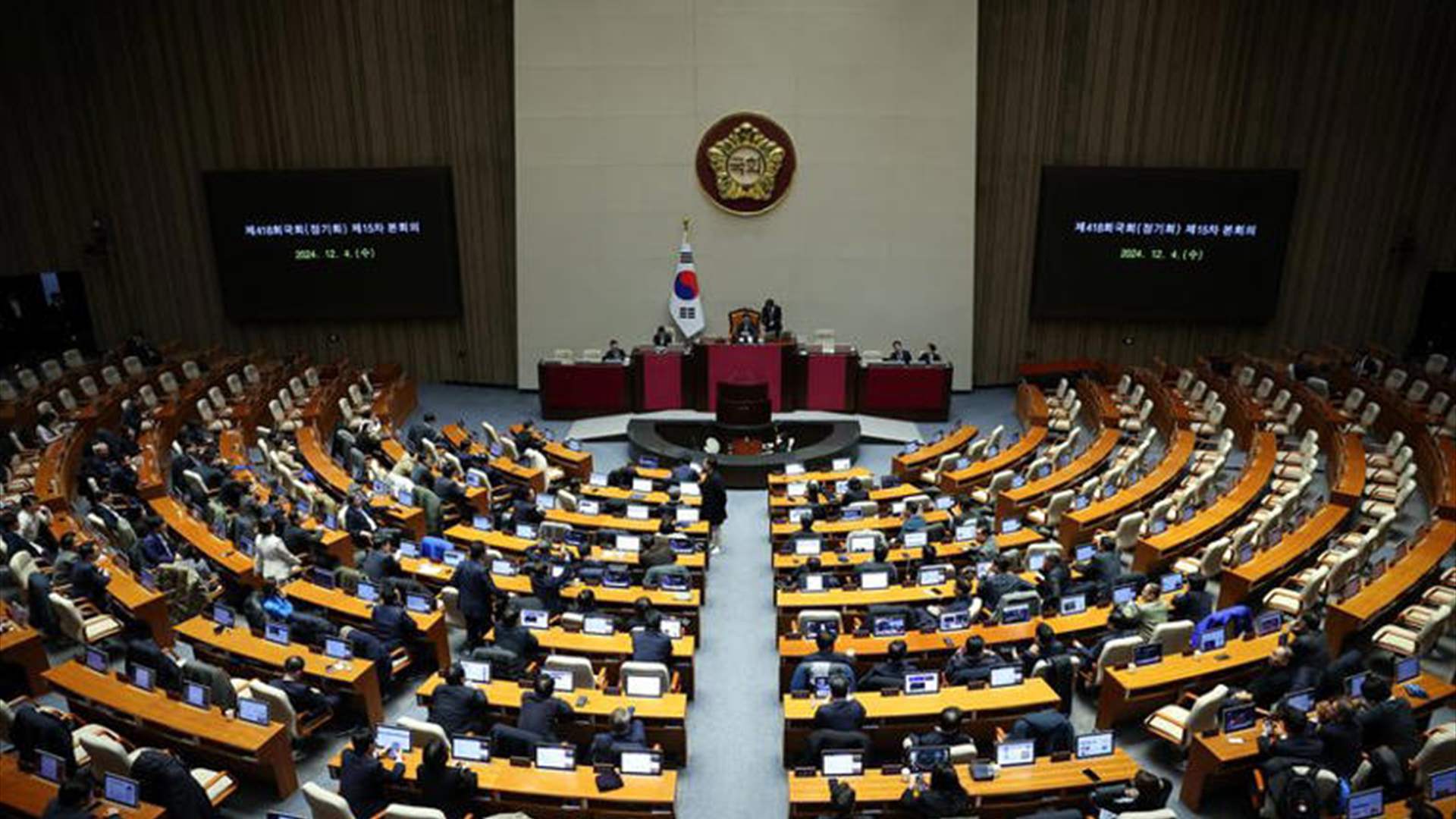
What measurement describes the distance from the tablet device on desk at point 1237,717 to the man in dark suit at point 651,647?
5.06m

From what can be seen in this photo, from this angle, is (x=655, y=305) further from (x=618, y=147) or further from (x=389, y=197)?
(x=389, y=197)

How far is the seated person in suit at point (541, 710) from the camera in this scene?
8320mm

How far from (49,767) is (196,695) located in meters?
1.18

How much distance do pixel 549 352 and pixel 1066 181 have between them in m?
12.4

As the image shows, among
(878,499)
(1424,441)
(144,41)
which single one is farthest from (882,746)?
(144,41)

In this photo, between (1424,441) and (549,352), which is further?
(549,352)

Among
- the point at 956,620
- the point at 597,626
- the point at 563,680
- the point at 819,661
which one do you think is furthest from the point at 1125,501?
the point at 563,680

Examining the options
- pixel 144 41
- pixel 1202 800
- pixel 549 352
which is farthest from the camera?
pixel 549 352

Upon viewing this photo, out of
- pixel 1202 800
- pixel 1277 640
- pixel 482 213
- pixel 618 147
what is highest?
pixel 618 147

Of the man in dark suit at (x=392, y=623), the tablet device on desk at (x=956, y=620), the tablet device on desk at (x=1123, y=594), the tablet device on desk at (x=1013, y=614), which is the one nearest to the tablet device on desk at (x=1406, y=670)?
the tablet device on desk at (x=1123, y=594)

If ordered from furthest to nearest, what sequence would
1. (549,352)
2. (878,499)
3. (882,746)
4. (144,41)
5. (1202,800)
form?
(549,352), (144,41), (878,499), (882,746), (1202,800)

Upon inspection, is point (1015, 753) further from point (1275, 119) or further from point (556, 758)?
point (1275, 119)

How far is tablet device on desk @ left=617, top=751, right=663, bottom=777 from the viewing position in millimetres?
7789

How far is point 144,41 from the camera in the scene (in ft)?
68.6
